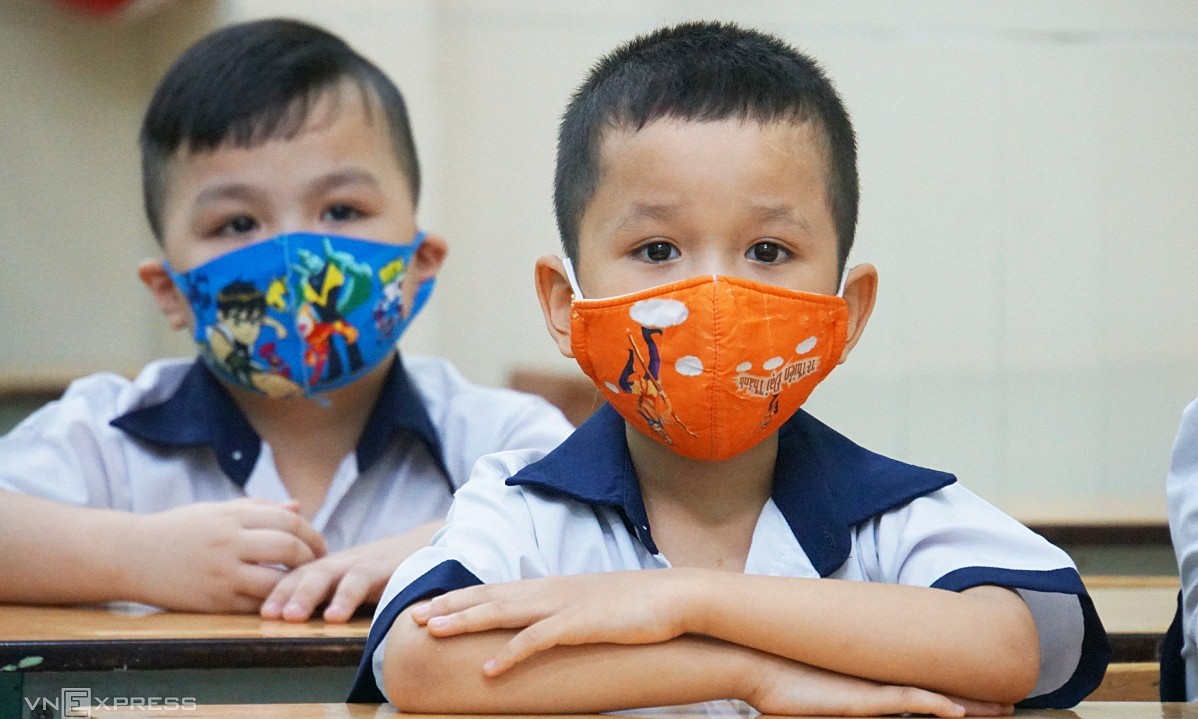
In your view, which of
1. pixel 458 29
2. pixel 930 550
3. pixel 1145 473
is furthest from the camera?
pixel 458 29

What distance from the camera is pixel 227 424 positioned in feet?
6.40

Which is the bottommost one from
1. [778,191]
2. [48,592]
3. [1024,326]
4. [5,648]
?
[1024,326]

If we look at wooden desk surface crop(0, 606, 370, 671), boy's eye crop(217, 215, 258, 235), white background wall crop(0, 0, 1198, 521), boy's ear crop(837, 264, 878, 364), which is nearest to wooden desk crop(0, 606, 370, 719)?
wooden desk surface crop(0, 606, 370, 671)

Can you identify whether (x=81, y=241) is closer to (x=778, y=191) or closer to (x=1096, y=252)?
(x=1096, y=252)

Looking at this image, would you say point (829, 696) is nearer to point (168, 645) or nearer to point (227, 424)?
point (168, 645)

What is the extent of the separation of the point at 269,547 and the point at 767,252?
2.38ft

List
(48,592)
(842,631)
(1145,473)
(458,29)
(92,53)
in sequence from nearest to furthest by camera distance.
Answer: (842,631) → (48,592) → (1145,473) → (458,29) → (92,53)

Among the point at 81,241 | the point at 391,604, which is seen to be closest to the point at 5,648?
the point at 391,604

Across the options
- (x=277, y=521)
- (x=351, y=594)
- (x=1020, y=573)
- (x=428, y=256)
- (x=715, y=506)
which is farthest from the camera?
(x=428, y=256)

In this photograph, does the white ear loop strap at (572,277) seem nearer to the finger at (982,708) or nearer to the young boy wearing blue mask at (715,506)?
the young boy wearing blue mask at (715,506)

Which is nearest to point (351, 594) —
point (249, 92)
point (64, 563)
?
point (64, 563)

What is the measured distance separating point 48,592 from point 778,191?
102 cm

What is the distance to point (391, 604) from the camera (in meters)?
1.15

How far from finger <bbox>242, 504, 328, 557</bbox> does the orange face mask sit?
52 centimetres
